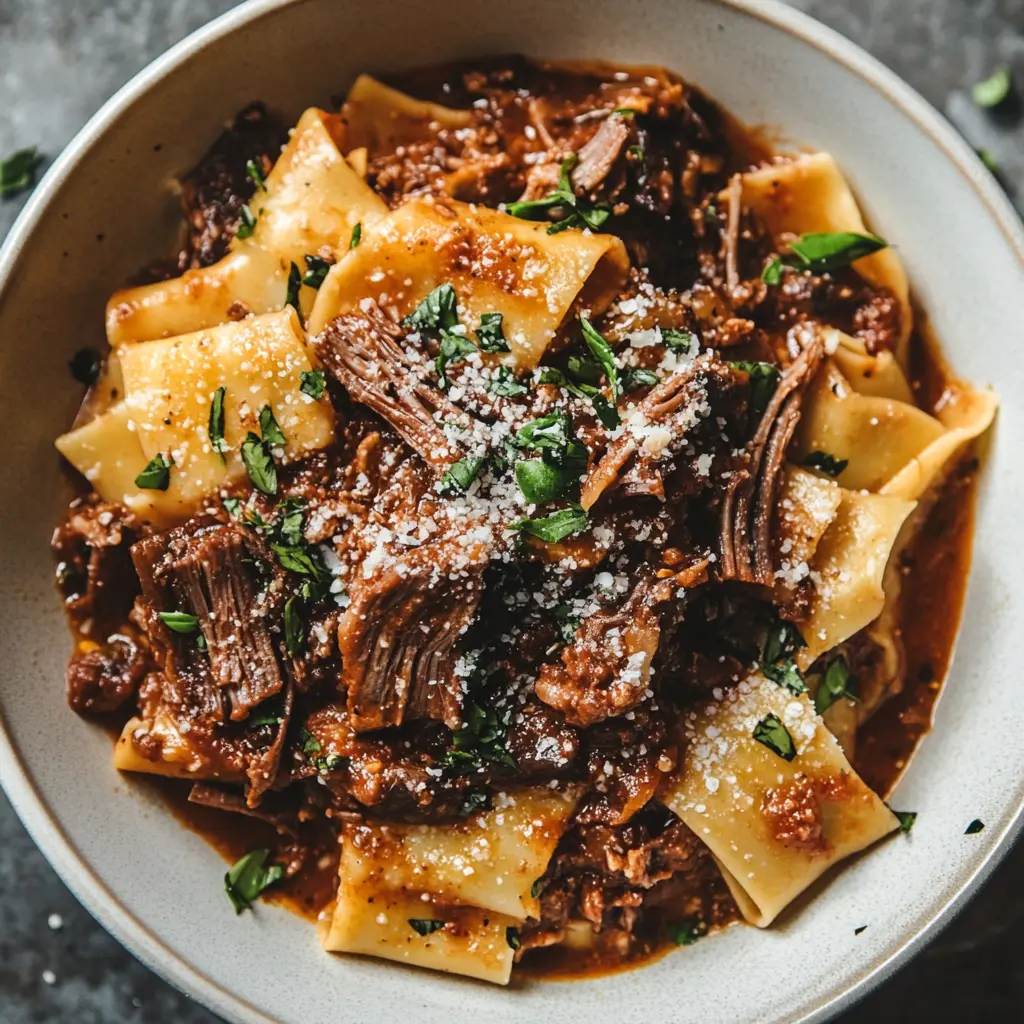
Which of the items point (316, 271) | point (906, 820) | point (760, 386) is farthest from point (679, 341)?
point (906, 820)

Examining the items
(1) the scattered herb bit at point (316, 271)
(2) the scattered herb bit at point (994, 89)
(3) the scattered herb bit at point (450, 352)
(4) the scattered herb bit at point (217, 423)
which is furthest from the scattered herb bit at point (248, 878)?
(2) the scattered herb bit at point (994, 89)

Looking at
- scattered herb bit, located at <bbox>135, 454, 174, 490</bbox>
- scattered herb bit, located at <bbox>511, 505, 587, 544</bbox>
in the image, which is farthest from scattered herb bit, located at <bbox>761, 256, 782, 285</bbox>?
scattered herb bit, located at <bbox>135, 454, 174, 490</bbox>

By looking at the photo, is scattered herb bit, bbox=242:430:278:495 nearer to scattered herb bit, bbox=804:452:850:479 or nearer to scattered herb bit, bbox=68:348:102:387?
scattered herb bit, bbox=68:348:102:387

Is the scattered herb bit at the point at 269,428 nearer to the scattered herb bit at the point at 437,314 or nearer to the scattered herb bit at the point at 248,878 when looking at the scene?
the scattered herb bit at the point at 437,314

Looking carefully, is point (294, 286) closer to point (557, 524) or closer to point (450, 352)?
point (450, 352)

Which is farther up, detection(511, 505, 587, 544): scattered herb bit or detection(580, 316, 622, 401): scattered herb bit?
detection(580, 316, 622, 401): scattered herb bit
